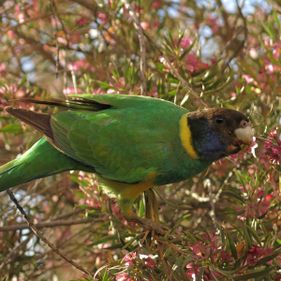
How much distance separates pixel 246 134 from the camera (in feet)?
7.83

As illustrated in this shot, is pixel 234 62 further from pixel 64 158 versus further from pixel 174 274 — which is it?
pixel 174 274

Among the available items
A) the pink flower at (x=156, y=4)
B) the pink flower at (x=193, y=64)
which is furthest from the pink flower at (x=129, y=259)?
the pink flower at (x=156, y=4)

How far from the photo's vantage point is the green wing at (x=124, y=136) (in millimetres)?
2557

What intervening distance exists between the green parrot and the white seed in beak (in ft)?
0.14

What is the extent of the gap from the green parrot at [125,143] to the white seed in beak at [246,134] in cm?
4

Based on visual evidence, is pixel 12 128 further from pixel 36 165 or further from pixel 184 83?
pixel 184 83

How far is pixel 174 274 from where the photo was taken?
2.08m

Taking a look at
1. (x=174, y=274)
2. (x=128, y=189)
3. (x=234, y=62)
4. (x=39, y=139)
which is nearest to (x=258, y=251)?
(x=174, y=274)

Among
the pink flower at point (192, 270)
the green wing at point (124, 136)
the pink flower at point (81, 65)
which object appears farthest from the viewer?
the pink flower at point (81, 65)

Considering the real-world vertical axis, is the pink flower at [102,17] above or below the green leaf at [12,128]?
above

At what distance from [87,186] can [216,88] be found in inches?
26.4

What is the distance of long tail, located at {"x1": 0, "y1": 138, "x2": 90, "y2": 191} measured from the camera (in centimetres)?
259

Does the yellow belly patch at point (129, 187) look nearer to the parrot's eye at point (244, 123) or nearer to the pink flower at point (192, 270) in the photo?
the parrot's eye at point (244, 123)

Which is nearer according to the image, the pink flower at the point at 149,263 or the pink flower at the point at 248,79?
the pink flower at the point at 149,263
